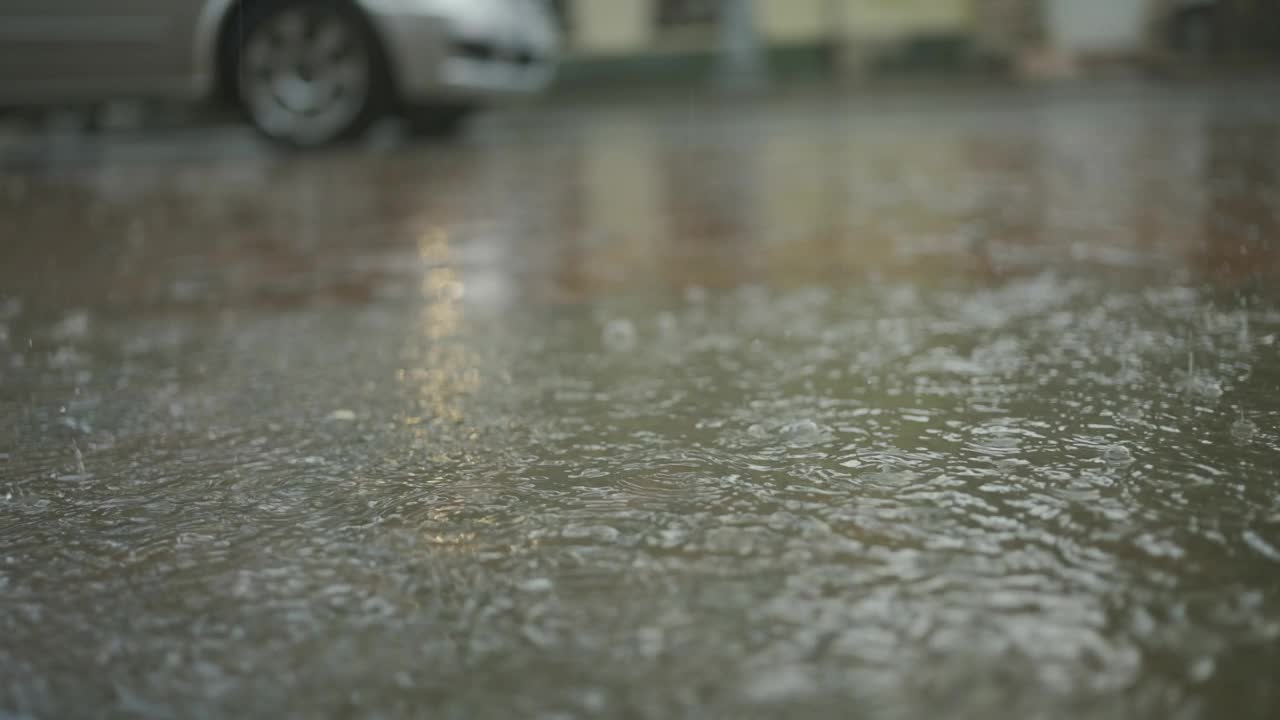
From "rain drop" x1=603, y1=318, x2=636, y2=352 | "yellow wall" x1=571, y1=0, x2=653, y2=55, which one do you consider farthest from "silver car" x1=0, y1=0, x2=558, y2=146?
"yellow wall" x1=571, y1=0, x2=653, y2=55

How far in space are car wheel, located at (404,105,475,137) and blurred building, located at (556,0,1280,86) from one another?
814cm

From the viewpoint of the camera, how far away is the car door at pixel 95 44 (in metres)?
7.46

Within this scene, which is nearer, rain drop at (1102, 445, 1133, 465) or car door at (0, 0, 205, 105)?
rain drop at (1102, 445, 1133, 465)

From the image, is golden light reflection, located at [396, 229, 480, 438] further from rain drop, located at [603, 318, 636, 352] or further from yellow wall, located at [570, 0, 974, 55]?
yellow wall, located at [570, 0, 974, 55]

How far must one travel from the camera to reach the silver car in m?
7.45

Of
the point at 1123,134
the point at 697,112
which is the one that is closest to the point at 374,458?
the point at 1123,134

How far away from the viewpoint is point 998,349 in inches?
92.0

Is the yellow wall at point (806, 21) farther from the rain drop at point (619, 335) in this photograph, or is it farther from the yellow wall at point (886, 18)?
the rain drop at point (619, 335)

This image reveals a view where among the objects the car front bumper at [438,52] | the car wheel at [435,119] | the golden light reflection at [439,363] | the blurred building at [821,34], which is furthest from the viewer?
the blurred building at [821,34]

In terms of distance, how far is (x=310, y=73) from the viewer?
7.55 meters

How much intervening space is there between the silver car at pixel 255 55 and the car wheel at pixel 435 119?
2.66 feet

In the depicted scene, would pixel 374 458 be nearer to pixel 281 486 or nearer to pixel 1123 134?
pixel 281 486

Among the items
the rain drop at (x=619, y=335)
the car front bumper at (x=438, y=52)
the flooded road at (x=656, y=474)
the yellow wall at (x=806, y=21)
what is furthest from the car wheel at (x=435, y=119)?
the yellow wall at (x=806, y=21)

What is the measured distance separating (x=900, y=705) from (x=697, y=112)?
33.6 feet
